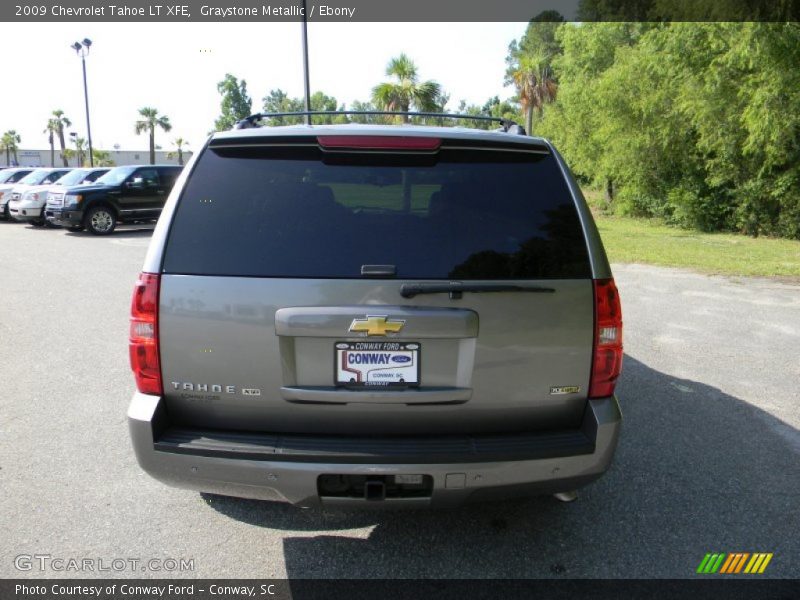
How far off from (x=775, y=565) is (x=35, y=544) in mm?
3612

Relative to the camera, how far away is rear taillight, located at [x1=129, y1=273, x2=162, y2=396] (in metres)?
2.58

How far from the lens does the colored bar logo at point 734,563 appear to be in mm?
2906

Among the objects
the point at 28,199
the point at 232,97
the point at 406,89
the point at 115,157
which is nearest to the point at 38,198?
the point at 28,199

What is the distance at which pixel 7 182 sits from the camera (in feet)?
75.4

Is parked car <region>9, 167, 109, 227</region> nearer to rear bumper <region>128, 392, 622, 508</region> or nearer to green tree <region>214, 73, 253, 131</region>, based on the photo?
rear bumper <region>128, 392, 622, 508</region>

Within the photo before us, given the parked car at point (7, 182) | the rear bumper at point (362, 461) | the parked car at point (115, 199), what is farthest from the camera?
the parked car at point (7, 182)

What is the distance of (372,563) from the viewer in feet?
9.55

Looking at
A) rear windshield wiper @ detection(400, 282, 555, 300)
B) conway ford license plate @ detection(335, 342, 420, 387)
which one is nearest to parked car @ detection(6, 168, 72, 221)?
conway ford license plate @ detection(335, 342, 420, 387)

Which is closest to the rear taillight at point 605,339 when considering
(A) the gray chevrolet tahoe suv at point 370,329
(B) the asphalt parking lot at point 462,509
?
(A) the gray chevrolet tahoe suv at point 370,329

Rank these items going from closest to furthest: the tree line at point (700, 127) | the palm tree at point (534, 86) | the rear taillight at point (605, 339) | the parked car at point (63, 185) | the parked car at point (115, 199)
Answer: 1. the rear taillight at point (605, 339)
2. the tree line at point (700, 127)
3. the parked car at point (115, 199)
4. the parked car at point (63, 185)
5. the palm tree at point (534, 86)

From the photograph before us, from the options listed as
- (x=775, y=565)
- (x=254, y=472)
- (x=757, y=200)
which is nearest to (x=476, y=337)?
(x=254, y=472)

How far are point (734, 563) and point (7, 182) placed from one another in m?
26.5

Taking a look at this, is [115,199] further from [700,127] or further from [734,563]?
[734,563]

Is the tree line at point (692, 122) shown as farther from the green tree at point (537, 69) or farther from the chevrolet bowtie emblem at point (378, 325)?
the chevrolet bowtie emblem at point (378, 325)
